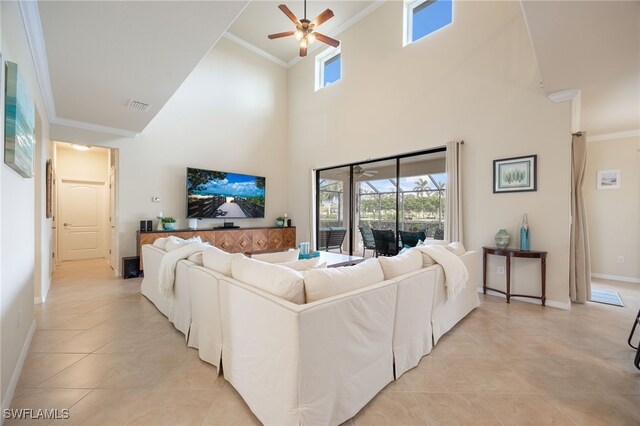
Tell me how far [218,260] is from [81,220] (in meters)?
7.07

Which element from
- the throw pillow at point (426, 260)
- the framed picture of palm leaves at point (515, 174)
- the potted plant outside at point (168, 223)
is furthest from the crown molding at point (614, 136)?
the potted plant outside at point (168, 223)

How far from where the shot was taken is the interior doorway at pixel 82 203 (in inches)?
255

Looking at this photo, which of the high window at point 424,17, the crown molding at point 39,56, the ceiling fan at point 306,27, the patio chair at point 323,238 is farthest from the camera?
the patio chair at point 323,238

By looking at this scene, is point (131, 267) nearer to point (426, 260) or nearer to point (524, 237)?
point (426, 260)

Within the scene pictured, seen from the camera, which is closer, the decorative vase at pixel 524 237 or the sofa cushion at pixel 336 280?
the sofa cushion at pixel 336 280

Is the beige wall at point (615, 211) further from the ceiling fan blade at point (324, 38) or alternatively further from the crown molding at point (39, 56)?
the crown molding at point (39, 56)

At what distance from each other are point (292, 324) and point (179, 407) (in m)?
1.02

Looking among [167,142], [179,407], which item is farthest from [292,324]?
[167,142]

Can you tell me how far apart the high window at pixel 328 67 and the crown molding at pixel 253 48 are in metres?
1.25

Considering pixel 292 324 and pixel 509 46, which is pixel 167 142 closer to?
pixel 292 324

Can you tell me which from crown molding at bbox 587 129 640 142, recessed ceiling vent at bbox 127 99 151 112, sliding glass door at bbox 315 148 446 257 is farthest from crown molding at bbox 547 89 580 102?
recessed ceiling vent at bbox 127 99 151 112

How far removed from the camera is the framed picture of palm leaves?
11.8ft

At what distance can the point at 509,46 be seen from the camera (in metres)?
3.80

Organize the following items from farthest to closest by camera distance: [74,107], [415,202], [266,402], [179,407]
→ [415,202] < [74,107] < [179,407] < [266,402]
